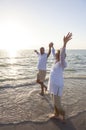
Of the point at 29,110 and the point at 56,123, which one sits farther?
the point at 29,110

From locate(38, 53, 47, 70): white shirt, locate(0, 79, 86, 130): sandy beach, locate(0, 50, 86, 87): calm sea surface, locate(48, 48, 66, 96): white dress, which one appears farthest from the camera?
locate(0, 50, 86, 87): calm sea surface

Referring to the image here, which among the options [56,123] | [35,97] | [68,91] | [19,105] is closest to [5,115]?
[19,105]

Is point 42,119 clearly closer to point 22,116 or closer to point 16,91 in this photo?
point 22,116

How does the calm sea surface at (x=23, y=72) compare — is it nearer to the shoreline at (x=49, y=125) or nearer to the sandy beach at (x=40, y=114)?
the sandy beach at (x=40, y=114)

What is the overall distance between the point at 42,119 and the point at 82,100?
309 centimetres

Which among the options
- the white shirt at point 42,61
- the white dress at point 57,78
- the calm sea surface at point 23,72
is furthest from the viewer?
the calm sea surface at point 23,72

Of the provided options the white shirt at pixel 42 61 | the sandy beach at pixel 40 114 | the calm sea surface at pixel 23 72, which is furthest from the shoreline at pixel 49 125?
→ the calm sea surface at pixel 23 72

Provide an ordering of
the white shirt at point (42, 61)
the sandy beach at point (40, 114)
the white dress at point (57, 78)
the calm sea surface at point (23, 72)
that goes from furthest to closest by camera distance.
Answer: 1. the calm sea surface at point (23, 72)
2. the white shirt at point (42, 61)
3. the sandy beach at point (40, 114)
4. the white dress at point (57, 78)

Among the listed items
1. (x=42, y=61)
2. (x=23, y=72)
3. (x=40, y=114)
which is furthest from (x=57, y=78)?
(x=23, y=72)

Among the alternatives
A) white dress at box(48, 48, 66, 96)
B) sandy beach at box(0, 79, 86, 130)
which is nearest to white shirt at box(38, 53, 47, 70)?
sandy beach at box(0, 79, 86, 130)

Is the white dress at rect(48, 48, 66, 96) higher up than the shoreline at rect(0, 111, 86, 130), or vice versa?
the white dress at rect(48, 48, 66, 96)

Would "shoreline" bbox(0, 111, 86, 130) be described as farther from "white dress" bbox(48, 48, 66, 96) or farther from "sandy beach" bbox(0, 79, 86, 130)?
"white dress" bbox(48, 48, 66, 96)

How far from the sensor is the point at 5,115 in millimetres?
7770

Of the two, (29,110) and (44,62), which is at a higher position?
(44,62)
